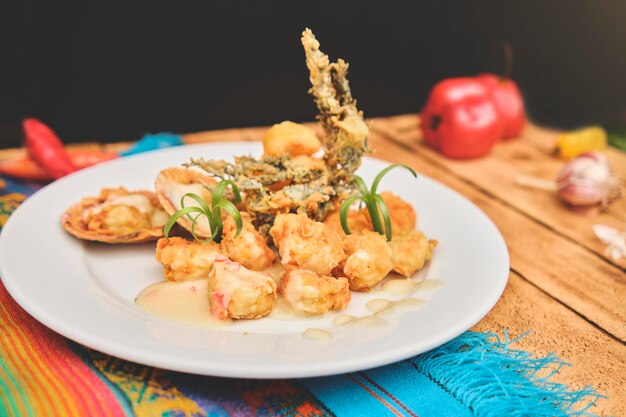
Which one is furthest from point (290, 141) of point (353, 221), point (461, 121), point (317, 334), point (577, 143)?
point (577, 143)

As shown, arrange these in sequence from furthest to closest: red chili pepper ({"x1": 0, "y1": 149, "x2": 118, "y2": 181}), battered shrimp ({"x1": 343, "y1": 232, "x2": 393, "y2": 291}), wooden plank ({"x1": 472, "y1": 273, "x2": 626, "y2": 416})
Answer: red chili pepper ({"x1": 0, "y1": 149, "x2": 118, "y2": 181}), battered shrimp ({"x1": 343, "y1": 232, "x2": 393, "y2": 291}), wooden plank ({"x1": 472, "y1": 273, "x2": 626, "y2": 416})

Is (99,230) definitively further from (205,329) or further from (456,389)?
(456,389)

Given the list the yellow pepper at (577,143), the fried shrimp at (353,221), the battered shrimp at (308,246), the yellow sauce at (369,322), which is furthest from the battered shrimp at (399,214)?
the yellow pepper at (577,143)

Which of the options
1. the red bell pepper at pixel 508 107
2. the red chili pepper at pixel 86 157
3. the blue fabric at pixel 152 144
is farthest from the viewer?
the red bell pepper at pixel 508 107

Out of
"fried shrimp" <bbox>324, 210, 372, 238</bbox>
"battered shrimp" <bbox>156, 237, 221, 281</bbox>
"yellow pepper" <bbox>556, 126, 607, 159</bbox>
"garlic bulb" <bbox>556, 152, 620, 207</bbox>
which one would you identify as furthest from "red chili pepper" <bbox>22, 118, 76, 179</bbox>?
"yellow pepper" <bbox>556, 126, 607, 159</bbox>

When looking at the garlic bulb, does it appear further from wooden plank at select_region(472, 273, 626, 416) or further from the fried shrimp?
the fried shrimp

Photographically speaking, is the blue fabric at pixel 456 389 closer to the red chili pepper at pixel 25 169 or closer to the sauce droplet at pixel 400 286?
the sauce droplet at pixel 400 286
